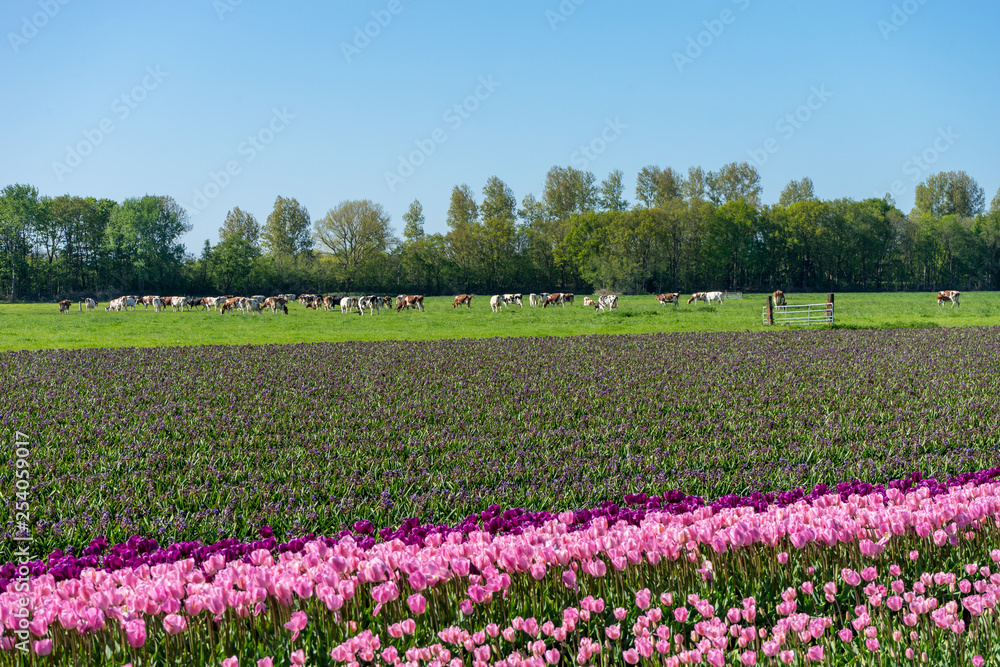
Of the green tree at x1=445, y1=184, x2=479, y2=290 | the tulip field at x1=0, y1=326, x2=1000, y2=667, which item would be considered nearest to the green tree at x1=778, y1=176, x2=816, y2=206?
the green tree at x1=445, y1=184, x2=479, y2=290

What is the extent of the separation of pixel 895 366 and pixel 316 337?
20.0 metres

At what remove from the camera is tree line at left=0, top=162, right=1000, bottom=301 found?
272 feet

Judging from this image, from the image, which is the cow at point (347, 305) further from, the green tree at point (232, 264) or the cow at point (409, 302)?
the green tree at point (232, 264)

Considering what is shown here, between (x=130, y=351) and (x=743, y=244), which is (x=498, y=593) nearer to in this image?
(x=130, y=351)

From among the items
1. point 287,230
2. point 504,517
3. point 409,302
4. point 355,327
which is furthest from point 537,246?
point 504,517

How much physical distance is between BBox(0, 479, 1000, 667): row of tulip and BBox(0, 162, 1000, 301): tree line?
76180 millimetres

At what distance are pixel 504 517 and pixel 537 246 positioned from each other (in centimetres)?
9563

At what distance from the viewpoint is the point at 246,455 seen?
8500mm

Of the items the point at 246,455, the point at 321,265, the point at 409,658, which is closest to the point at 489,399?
the point at 246,455

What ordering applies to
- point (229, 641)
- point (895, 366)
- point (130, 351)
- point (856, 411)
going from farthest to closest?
point (130, 351) → point (895, 366) → point (856, 411) → point (229, 641)

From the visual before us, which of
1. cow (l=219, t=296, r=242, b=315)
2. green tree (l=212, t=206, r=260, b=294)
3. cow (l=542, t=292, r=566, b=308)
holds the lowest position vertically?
cow (l=542, t=292, r=566, b=308)

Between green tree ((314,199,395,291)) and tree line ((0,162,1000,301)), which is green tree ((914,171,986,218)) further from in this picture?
green tree ((314,199,395,291))

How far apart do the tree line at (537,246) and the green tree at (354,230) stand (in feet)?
0.58

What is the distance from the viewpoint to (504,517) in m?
5.34
